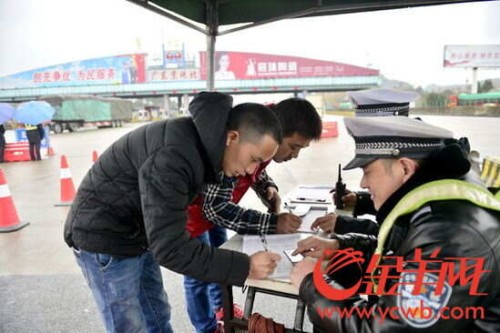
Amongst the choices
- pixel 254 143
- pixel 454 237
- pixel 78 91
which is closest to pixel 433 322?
pixel 454 237

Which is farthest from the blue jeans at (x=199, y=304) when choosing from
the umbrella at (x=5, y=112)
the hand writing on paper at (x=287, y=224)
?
the umbrella at (x=5, y=112)

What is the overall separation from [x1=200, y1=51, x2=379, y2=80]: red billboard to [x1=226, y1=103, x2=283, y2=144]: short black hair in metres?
28.6

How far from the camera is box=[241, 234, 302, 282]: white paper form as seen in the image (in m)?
1.30

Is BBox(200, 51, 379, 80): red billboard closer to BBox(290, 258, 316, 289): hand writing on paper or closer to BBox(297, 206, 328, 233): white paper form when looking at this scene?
BBox(297, 206, 328, 233): white paper form

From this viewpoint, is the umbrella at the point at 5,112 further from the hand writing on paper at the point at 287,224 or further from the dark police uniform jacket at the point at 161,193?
the hand writing on paper at the point at 287,224

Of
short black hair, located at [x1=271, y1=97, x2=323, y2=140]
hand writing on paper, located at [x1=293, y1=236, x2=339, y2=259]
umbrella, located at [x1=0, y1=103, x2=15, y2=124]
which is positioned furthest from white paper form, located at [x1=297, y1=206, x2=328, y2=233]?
umbrella, located at [x1=0, y1=103, x2=15, y2=124]

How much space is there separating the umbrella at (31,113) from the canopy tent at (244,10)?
7466 millimetres

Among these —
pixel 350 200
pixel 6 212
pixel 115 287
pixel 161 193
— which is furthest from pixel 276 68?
pixel 161 193

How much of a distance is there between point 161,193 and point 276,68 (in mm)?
31264

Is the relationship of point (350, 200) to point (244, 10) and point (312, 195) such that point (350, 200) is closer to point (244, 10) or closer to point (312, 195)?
point (312, 195)

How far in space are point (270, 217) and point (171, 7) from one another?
242 centimetres

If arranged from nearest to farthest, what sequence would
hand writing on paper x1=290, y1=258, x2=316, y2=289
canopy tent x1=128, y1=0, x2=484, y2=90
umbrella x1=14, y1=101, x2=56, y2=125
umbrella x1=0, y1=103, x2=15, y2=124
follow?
1. hand writing on paper x1=290, y1=258, x2=316, y2=289
2. canopy tent x1=128, y1=0, x2=484, y2=90
3. umbrella x1=0, y1=103, x2=15, y2=124
4. umbrella x1=14, y1=101, x2=56, y2=125

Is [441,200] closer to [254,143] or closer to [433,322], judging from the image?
[433,322]

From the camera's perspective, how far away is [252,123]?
1219mm
